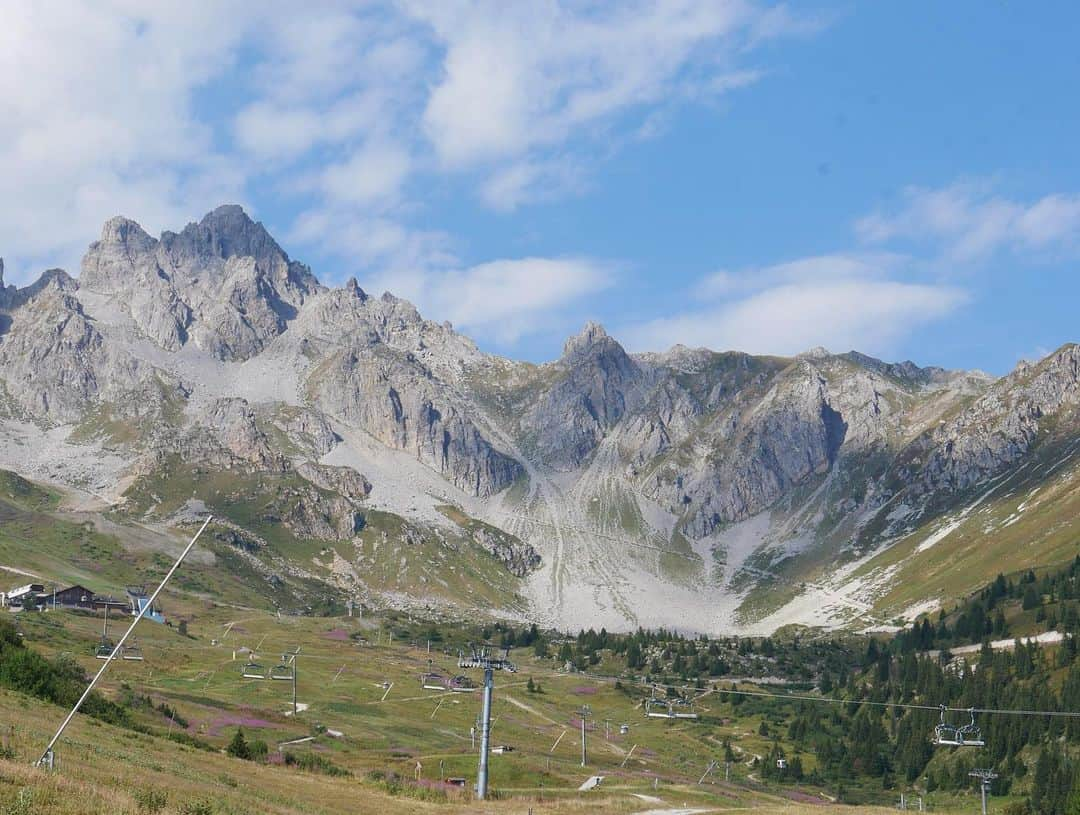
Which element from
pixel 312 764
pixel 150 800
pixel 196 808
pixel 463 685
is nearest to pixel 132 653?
pixel 463 685

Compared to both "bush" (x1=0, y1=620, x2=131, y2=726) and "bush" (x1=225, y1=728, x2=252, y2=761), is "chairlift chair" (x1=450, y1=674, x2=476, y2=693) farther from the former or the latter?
"bush" (x1=0, y1=620, x2=131, y2=726)

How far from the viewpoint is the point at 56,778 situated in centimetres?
3481

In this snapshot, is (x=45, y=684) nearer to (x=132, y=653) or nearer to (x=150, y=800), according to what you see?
(x=150, y=800)

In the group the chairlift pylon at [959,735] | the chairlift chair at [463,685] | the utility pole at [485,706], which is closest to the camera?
the utility pole at [485,706]

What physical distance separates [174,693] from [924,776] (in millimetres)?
107330

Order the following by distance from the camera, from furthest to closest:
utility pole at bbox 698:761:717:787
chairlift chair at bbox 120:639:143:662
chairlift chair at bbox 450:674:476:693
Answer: chairlift chair at bbox 120:639:143:662
utility pole at bbox 698:761:717:787
chairlift chair at bbox 450:674:476:693

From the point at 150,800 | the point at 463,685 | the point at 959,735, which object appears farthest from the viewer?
the point at 463,685

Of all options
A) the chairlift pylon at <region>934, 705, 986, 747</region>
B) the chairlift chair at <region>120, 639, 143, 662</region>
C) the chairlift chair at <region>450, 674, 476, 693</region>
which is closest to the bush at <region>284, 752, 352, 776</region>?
the chairlift chair at <region>450, 674, 476, 693</region>

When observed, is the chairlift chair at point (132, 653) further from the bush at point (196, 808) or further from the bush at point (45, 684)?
the bush at point (196, 808)

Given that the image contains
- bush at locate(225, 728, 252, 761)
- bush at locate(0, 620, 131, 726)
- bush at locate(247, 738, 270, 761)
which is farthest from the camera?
bush at locate(247, 738, 270, 761)

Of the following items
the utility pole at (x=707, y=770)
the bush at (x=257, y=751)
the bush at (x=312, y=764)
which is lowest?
the utility pole at (x=707, y=770)

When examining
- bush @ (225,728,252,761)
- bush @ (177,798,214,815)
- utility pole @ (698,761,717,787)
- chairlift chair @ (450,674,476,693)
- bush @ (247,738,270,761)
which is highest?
bush @ (177,798,214,815)

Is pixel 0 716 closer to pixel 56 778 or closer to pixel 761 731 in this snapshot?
pixel 56 778

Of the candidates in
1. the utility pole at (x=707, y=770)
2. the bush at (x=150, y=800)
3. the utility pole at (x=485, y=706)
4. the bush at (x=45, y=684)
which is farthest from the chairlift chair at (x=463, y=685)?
the bush at (x=150, y=800)
